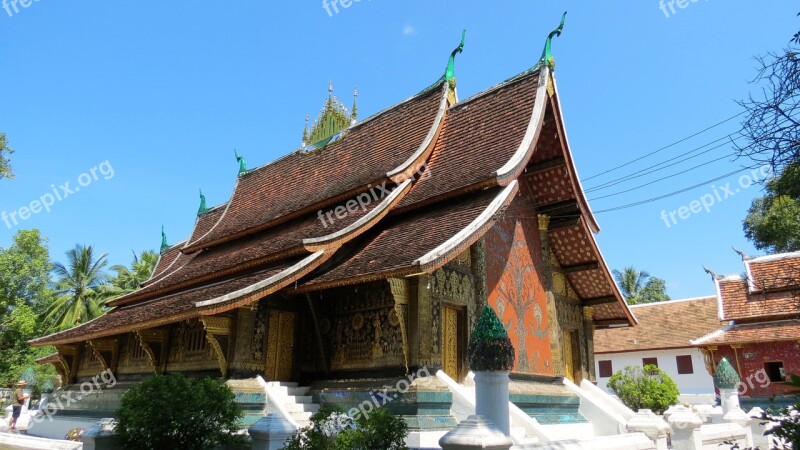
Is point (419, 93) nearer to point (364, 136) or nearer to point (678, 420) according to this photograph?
point (364, 136)

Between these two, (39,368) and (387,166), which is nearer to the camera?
(387,166)

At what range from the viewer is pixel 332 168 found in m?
13.1

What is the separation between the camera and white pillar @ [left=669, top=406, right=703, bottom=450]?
8.05 m

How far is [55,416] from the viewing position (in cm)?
1392

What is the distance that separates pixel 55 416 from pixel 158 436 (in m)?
9.69

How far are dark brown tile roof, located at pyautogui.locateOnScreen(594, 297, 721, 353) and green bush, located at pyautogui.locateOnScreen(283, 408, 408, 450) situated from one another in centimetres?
2111

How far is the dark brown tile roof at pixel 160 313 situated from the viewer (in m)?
8.70

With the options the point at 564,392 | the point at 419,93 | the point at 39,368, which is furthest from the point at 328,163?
the point at 39,368

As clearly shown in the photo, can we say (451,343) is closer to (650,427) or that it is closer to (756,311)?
(650,427)

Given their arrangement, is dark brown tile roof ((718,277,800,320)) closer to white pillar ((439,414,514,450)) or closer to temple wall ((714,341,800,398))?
temple wall ((714,341,800,398))

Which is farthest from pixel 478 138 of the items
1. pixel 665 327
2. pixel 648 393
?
pixel 665 327

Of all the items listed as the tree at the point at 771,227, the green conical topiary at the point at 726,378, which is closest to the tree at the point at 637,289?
the tree at the point at 771,227

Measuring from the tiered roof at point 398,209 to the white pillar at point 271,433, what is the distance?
6.44 feet

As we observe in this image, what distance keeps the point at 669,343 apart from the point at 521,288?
16.7 metres
